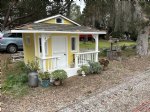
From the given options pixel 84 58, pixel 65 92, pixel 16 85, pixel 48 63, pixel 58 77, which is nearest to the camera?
pixel 65 92

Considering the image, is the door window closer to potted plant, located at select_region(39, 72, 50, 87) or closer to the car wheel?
potted plant, located at select_region(39, 72, 50, 87)

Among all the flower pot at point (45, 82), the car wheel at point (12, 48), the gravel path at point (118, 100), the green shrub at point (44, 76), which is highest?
the car wheel at point (12, 48)

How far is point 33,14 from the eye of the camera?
22766 millimetres

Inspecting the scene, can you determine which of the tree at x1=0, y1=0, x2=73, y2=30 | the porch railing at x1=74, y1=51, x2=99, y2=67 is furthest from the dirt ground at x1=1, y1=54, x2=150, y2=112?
the tree at x1=0, y1=0, x2=73, y2=30

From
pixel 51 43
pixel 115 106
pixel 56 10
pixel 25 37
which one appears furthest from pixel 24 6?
pixel 115 106

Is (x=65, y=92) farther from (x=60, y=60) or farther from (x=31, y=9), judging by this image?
(x=31, y=9)

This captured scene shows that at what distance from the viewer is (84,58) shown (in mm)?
11602

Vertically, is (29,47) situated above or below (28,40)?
below

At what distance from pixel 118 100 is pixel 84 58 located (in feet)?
14.5

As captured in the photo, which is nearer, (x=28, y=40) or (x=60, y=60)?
(x=60, y=60)

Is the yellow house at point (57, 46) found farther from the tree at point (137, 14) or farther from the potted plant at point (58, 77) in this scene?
the tree at point (137, 14)

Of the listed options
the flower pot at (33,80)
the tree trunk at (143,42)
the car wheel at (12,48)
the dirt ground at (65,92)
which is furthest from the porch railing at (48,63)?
the car wheel at (12,48)

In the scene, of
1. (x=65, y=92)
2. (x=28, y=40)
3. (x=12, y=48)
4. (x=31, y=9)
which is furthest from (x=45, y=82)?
(x=31, y=9)

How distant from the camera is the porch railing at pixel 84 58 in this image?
11078mm
